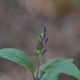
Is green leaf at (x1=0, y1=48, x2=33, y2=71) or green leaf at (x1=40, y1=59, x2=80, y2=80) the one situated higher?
green leaf at (x1=0, y1=48, x2=33, y2=71)

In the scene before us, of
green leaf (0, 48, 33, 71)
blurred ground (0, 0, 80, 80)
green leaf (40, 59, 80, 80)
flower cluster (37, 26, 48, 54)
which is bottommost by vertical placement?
green leaf (40, 59, 80, 80)

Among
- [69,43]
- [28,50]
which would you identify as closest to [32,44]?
[28,50]

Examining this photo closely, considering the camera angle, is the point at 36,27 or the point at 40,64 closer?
the point at 40,64

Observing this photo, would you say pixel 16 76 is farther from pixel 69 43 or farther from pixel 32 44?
pixel 69 43

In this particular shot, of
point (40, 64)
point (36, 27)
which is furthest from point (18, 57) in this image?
point (36, 27)

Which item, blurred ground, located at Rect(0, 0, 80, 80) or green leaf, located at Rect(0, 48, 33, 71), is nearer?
green leaf, located at Rect(0, 48, 33, 71)

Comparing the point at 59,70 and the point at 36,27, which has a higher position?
the point at 36,27

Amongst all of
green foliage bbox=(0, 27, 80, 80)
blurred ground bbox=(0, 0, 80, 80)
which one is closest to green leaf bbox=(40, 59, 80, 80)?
green foliage bbox=(0, 27, 80, 80)

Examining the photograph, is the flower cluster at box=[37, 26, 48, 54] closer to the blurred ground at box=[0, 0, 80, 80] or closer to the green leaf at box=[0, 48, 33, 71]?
the green leaf at box=[0, 48, 33, 71]

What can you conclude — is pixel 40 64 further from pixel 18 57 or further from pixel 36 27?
pixel 36 27

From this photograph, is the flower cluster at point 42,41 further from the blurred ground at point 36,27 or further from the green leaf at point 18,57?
the blurred ground at point 36,27
